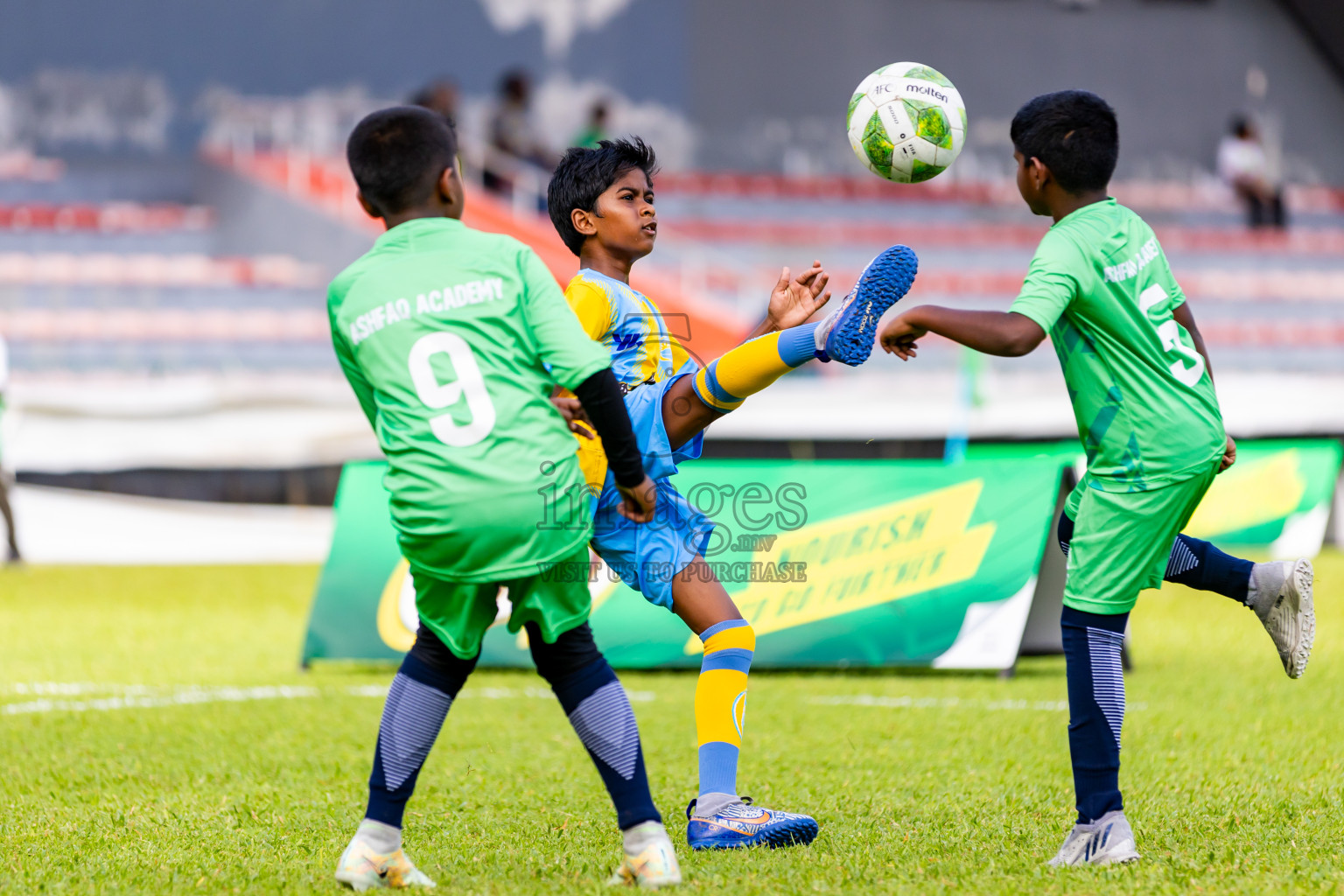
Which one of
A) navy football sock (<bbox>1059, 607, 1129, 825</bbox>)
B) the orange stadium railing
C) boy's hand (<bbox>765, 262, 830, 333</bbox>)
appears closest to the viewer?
navy football sock (<bbox>1059, 607, 1129, 825</bbox>)

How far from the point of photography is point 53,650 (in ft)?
24.8

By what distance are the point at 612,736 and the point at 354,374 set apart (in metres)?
0.97

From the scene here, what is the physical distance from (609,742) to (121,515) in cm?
987

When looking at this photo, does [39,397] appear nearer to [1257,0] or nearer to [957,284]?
[957,284]

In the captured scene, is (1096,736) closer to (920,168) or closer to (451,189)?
(920,168)

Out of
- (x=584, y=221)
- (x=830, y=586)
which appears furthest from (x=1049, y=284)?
(x=830, y=586)

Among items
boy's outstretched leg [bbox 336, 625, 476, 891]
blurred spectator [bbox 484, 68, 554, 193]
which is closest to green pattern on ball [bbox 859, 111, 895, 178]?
boy's outstretched leg [bbox 336, 625, 476, 891]

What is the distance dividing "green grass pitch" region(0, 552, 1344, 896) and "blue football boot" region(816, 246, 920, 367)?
3.95 ft

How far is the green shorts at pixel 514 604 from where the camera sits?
123 inches

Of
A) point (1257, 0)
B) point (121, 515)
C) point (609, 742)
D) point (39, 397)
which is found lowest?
point (121, 515)

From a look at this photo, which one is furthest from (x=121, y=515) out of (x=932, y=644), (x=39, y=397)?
(x=932, y=644)

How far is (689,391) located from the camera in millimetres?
3764

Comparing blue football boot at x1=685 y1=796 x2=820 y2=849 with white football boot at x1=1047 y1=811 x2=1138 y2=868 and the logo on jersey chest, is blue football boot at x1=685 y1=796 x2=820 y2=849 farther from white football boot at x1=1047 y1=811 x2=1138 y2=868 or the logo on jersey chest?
the logo on jersey chest

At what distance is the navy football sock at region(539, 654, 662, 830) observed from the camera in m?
3.17
